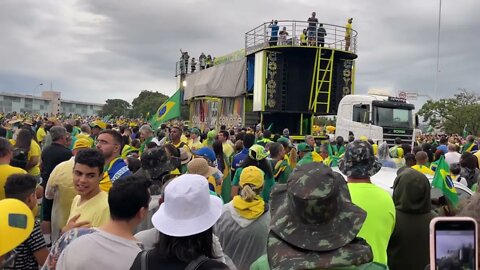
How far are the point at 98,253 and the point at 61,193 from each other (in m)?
2.31

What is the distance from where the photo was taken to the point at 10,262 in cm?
272

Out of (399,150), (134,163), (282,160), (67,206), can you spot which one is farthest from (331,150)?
(67,206)

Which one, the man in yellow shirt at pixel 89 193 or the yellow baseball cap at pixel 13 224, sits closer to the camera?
the yellow baseball cap at pixel 13 224

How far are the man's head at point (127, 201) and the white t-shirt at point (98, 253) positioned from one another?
13 cm

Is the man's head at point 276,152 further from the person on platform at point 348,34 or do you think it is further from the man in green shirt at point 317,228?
the person on platform at point 348,34

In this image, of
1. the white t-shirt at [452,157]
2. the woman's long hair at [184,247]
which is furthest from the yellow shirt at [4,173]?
the white t-shirt at [452,157]

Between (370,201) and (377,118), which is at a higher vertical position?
(377,118)

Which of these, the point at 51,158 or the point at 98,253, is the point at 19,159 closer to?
the point at 51,158

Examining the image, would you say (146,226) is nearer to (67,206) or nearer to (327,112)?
(67,206)

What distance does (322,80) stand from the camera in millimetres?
20406

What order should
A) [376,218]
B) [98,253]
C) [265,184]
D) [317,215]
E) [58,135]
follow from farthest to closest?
1. [58,135]
2. [265,184]
3. [376,218]
4. [98,253]
5. [317,215]

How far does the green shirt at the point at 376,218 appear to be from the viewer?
9.43 ft

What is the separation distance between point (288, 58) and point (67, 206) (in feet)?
56.0

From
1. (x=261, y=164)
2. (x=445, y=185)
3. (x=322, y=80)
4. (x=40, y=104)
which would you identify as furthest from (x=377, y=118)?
(x=40, y=104)
